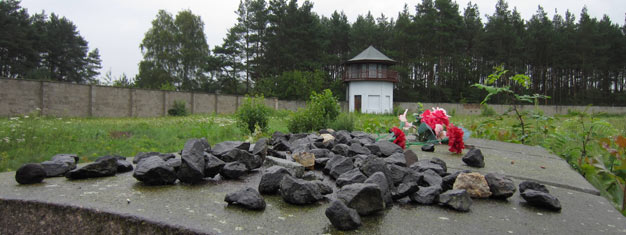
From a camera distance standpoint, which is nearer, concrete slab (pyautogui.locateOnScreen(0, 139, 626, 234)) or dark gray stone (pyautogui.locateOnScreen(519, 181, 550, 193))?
concrete slab (pyautogui.locateOnScreen(0, 139, 626, 234))

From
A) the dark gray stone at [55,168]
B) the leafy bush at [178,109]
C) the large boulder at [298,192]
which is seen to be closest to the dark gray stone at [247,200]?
the large boulder at [298,192]

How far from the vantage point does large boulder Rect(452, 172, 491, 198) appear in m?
1.59

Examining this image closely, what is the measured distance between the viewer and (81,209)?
1.26 meters

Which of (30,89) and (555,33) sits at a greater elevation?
(555,33)

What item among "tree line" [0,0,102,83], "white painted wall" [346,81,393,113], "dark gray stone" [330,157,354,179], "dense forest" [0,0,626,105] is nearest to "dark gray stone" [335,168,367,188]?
"dark gray stone" [330,157,354,179]

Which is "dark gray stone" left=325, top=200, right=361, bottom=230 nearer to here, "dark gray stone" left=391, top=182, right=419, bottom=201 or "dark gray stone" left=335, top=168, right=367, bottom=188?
"dark gray stone" left=391, top=182, right=419, bottom=201

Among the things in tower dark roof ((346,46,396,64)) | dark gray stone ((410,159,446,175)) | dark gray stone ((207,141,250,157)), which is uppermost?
tower dark roof ((346,46,396,64))

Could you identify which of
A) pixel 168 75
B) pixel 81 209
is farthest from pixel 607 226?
pixel 168 75

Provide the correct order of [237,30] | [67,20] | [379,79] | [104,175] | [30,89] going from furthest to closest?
[67,20], [237,30], [379,79], [30,89], [104,175]

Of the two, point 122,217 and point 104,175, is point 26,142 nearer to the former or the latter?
point 104,175

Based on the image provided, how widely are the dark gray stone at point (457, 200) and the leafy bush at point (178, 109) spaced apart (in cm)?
2317

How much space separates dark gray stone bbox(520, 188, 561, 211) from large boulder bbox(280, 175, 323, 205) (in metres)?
0.94

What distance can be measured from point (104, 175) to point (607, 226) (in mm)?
2444

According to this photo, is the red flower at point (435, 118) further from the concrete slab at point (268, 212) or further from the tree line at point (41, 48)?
the tree line at point (41, 48)
